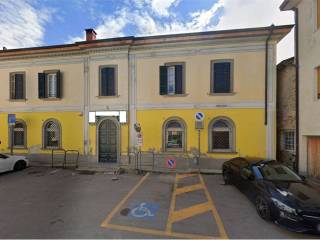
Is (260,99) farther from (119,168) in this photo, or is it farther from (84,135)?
(84,135)

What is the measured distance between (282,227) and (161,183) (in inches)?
180

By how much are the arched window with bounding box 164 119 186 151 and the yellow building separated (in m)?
0.05

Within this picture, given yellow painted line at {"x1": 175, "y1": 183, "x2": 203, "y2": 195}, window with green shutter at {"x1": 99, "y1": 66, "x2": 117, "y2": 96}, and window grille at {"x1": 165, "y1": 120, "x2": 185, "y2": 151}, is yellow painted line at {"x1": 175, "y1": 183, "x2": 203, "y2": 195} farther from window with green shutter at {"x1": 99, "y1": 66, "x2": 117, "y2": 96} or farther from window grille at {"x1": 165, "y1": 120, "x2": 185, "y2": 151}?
window with green shutter at {"x1": 99, "y1": 66, "x2": 117, "y2": 96}

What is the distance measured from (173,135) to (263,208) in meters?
6.28

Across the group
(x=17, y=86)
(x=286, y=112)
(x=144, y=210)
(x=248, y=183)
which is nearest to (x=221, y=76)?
(x=286, y=112)

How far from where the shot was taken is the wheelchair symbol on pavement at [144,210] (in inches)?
217

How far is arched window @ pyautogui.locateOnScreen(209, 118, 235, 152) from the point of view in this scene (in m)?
10.5

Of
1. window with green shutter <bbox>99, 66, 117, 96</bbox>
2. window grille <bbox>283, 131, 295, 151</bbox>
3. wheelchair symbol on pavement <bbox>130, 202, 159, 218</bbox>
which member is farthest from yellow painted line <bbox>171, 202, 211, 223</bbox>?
window with green shutter <bbox>99, 66, 117, 96</bbox>

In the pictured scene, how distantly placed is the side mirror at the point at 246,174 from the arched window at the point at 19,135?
1224 centimetres

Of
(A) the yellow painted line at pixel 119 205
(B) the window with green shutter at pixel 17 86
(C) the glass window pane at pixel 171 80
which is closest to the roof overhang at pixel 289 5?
(C) the glass window pane at pixel 171 80

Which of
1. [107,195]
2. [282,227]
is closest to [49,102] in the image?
[107,195]

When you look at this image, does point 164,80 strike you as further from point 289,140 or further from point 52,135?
point 52,135

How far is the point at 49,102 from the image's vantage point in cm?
1234

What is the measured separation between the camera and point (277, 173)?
6223 mm
